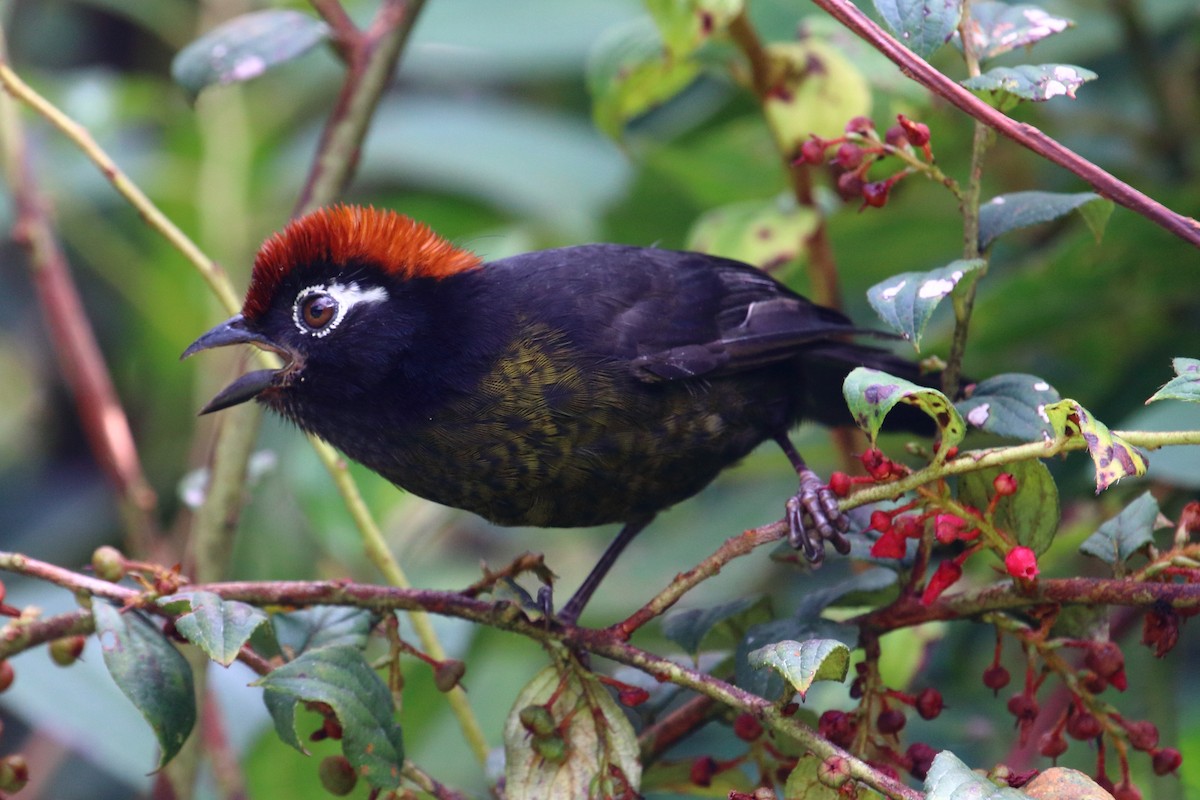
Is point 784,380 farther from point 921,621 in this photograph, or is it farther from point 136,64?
point 136,64

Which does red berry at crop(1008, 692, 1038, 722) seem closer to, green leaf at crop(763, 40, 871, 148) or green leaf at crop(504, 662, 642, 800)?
green leaf at crop(504, 662, 642, 800)

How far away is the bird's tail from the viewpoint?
3260 millimetres

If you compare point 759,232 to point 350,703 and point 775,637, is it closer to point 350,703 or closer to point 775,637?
point 775,637

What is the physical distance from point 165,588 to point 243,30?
1.47 metres

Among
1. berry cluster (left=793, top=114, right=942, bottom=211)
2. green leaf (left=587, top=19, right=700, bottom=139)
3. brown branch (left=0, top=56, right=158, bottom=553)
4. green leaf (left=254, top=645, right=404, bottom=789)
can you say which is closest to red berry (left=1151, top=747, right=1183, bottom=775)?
berry cluster (left=793, top=114, right=942, bottom=211)

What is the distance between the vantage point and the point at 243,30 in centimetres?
305

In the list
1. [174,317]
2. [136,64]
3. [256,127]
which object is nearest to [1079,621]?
[174,317]

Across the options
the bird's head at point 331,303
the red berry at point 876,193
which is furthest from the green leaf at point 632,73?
the red berry at point 876,193

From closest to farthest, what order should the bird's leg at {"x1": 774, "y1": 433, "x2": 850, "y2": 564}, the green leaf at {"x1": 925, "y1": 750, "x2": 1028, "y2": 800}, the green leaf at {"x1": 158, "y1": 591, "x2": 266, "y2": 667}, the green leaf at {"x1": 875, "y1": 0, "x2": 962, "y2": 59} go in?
the green leaf at {"x1": 925, "y1": 750, "x2": 1028, "y2": 800} < the green leaf at {"x1": 158, "y1": 591, "x2": 266, "y2": 667} < the green leaf at {"x1": 875, "y1": 0, "x2": 962, "y2": 59} < the bird's leg at {"x1": 774, "y1": 433, "x2": 850, "y2": 564}

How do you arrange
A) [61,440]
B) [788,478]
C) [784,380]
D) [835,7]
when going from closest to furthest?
[835,7] → [784,380] → [788,478] → [61,440]

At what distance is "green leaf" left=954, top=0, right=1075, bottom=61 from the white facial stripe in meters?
1.42

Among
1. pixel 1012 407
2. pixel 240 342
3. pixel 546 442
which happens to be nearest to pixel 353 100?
pixel 240 342

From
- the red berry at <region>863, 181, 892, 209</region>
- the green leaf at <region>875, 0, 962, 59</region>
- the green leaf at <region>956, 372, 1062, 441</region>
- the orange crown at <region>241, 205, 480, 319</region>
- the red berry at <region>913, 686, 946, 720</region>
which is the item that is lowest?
the red berry at <region>913, 686, 946, 720</region>

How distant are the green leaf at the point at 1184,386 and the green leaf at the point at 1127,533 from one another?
31cm
